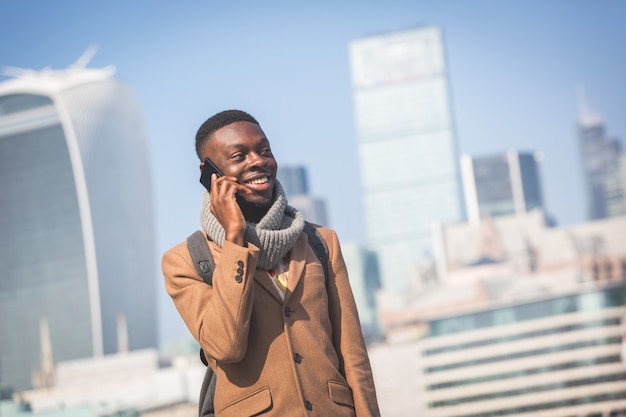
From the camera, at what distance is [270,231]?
2.50 m

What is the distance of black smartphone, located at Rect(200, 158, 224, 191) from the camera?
8.57 ft

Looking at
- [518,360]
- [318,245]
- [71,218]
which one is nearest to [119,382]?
[71,218]

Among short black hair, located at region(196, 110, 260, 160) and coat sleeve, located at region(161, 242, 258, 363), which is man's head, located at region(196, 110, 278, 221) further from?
coat sleeve, located at region(161, 242, 258, 363)

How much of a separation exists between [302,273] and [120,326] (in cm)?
11630

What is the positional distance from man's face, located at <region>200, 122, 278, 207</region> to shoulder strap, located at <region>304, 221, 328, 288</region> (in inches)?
6.9

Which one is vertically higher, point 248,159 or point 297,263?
point 248,159

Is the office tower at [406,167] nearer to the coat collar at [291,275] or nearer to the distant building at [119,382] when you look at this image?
the distant building at [119,382]

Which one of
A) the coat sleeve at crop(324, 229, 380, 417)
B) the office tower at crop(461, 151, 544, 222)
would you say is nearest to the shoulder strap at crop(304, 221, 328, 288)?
the coat sleeve at crop(324, 229, 380, 417)

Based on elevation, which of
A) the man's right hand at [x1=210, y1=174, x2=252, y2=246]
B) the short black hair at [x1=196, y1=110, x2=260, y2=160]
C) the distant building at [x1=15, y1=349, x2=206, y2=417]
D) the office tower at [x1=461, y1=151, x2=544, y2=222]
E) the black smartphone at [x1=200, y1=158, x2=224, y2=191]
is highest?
the office tower at [x1=461, y1=151, x2=544, y2=222]

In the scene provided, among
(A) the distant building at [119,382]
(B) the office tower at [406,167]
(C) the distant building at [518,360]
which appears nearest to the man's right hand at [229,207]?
(C) the distant building at [518,360]

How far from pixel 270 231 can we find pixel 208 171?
0.29 metres

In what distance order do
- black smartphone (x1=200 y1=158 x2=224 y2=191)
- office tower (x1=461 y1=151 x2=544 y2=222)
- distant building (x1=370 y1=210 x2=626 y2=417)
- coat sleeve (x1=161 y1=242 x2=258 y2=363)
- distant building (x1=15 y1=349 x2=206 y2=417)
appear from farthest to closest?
office tower (x1=461 y1=151 x2=544 y2=222), distant building (x1=15 y1=349 x2=206 y2=417), distant building (x1=370 y1=210 x2=626 y2=417), black smartphone (x1=200 y1=158 x2=224 y2=191), coat sleeve (x1=161 y1=242 x2=258 y2=363)

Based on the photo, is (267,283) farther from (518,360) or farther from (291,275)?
(518,360)

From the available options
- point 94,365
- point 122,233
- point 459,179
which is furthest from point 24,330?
point 459,179
